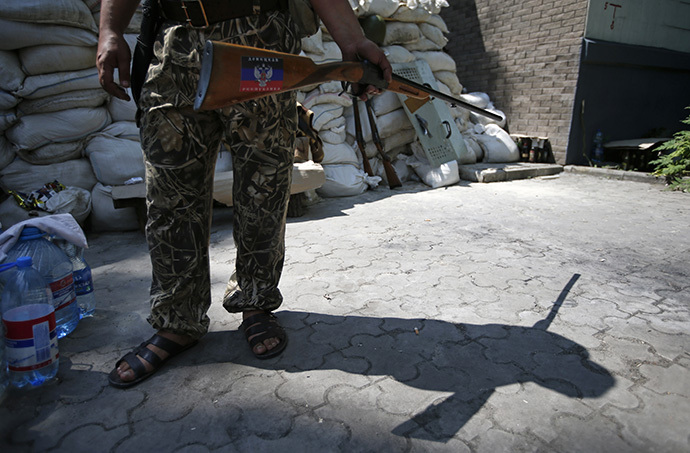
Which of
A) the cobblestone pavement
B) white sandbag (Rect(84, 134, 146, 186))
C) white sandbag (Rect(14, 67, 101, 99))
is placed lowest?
the cobblestone pavement

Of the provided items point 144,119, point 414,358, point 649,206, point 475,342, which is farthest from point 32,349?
point 649,206

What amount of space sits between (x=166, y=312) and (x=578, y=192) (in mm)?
4422

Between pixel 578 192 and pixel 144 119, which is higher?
pixel 144 119

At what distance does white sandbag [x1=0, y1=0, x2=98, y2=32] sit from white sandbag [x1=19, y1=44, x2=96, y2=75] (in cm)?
17

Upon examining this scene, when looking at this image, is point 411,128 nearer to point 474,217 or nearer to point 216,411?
point 474,217

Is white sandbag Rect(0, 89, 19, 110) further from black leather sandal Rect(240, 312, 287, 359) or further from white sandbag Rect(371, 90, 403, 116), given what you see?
white sandbag Rect(371, 90, 403, 116)

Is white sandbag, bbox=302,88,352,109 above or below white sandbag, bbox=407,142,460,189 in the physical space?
above

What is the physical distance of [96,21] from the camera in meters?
3.22

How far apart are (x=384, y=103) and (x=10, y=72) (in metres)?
3.42

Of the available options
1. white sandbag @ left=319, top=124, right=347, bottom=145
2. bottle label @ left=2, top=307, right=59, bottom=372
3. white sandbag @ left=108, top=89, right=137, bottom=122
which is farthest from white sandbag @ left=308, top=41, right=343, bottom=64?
bottle label @ left=2, top=307, right=59, bottom=372

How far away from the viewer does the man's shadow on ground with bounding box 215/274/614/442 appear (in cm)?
128

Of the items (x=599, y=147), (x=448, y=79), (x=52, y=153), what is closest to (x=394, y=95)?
(x=448, y=79)

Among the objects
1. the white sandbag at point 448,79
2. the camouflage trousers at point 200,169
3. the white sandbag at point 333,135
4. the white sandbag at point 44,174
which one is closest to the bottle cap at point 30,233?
the camouflage trousers at point 200,169

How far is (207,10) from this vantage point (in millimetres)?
1267
